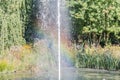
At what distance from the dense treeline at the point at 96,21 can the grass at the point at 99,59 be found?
3.75 metres

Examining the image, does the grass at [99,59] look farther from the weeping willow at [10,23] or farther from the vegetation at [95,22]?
the weeping willow at [10,23]

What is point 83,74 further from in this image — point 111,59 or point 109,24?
point 109,24

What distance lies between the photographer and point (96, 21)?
2595 centimetres

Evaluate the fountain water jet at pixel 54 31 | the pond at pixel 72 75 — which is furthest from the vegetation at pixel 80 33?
the pond at pixel 72 75

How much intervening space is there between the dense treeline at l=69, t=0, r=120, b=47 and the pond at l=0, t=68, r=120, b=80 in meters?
5.41

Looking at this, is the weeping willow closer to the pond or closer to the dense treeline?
the pond

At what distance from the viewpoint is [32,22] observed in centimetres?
2792

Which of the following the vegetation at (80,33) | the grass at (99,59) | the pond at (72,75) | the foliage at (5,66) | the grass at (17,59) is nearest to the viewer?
the pond at (72,75)

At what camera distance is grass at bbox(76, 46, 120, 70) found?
21.2 metres

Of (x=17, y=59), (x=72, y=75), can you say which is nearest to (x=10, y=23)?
(x=17, y=59)

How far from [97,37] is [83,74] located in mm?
7805

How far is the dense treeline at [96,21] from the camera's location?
25.8 metres

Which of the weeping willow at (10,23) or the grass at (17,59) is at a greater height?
the weeping willow at (10,23)

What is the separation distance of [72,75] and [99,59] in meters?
2.92
